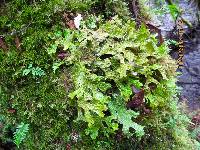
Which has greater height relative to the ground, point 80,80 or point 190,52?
point 80,80

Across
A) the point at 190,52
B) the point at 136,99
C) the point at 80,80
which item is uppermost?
the point at 80,80

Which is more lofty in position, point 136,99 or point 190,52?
point 136,99

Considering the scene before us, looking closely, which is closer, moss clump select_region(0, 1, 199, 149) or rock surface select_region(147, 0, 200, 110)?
moss clump select_region(0, 1, 199, 149)

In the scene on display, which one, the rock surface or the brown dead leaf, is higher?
the brown dead leaf

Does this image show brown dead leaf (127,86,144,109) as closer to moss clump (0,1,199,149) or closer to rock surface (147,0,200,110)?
moss clump (0,1,199,149)

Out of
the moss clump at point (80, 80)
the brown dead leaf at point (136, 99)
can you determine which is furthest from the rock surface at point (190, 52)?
the brown dead leaf at point (136, 99)

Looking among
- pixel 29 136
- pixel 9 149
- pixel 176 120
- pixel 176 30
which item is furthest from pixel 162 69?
pixel 176 30

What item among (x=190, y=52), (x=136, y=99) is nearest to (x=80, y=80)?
(x=136, y=99)

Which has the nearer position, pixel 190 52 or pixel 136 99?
pixel 136 99

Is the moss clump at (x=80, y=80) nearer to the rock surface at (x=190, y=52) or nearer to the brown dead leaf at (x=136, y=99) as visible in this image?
the brown dead leaf at (x=136, y=99)

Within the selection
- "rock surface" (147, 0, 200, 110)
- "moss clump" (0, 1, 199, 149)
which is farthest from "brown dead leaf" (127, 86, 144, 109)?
"rock surface" (147, 0, 200, 110)

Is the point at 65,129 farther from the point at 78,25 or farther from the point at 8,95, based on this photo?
the point at 78,25

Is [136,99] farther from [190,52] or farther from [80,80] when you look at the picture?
[190,52]
